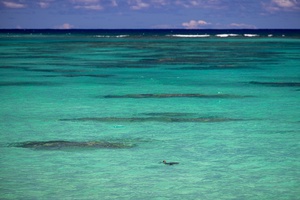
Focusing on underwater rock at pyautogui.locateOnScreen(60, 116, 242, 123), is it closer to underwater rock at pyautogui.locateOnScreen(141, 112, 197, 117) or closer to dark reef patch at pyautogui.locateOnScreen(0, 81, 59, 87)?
underwater rock at pyautogui.locateOnScreen(141, 112, 197, 117)

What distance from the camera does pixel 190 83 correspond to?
84.7 ft

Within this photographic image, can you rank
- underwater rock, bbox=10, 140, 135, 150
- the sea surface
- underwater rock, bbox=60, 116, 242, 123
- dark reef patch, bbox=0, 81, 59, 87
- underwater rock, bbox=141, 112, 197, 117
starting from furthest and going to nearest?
dark reef patch, bbox=0, 81, 59, 87 → underwater rock, bbox=141, 112, 197, 117 → underwater rock, bbox=60, 116, 242, 123 → underwater rock, bbox=10, 140, 135, 150 → the sea surface

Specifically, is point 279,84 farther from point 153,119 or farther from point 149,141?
point 149,141

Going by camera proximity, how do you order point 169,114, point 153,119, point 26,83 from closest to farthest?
point 153,119 < point 169,114 < point 26,83

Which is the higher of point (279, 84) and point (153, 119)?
point (153, 119)

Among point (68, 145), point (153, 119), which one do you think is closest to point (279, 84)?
point (153, 119)

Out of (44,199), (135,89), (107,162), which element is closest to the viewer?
(44,199)

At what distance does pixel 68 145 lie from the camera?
12289 millimetres

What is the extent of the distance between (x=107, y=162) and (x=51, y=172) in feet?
3.52

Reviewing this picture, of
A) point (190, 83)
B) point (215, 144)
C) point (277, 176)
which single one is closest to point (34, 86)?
point (190, 83)

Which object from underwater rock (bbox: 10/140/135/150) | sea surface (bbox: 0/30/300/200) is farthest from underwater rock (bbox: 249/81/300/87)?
underwater rock (bbox: 10/140/135/150)

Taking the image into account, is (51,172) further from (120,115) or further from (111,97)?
(111,97)

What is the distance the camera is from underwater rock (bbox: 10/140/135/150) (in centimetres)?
1209

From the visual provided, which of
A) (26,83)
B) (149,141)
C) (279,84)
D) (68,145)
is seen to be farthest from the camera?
(26,83)
